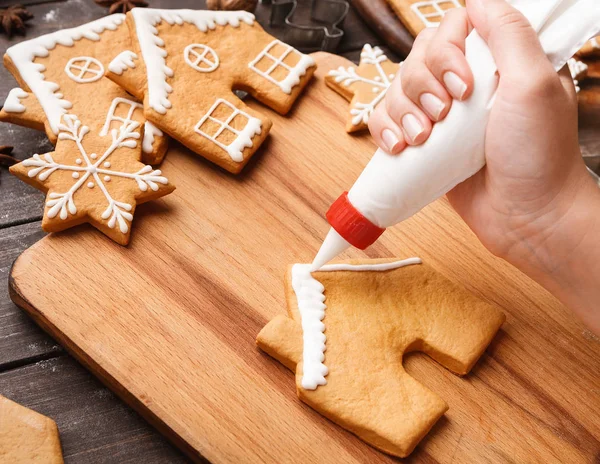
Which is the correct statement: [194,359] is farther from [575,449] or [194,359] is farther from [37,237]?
[575,449]

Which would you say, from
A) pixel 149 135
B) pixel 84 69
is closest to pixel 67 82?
pixel 84 69

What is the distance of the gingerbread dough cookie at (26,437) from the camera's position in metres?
0.98

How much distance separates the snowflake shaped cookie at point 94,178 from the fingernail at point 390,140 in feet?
1.45

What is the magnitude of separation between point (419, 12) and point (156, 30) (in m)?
0.68

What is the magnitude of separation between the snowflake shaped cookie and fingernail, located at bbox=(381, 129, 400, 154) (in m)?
0.44

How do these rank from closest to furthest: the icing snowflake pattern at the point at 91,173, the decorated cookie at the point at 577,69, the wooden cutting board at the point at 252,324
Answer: the wooden cutting board at the point at 252,324 < the icing snowflake pattern at the point at 91,173 < the decorated cookie at the point at 577,69

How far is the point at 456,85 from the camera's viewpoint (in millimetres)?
993

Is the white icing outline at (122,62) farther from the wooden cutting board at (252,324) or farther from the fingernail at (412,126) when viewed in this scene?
the fingernail at (412,126)

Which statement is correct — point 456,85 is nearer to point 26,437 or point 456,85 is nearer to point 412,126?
point 412,126

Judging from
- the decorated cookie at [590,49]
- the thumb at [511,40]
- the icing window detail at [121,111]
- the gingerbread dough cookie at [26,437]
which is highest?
the thumb at [511,40]

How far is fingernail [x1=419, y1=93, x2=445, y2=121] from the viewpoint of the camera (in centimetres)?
104

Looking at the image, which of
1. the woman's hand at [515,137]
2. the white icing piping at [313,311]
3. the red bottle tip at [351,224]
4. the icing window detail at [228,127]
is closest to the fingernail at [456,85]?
the woman's hand at [515,137]

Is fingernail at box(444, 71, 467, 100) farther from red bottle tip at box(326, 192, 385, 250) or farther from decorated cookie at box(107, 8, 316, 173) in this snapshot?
decorated cookie at box(107, 8, 316, 173)

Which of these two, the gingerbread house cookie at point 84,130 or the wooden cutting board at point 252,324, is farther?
the gingerbread house cookie at point 84,130
